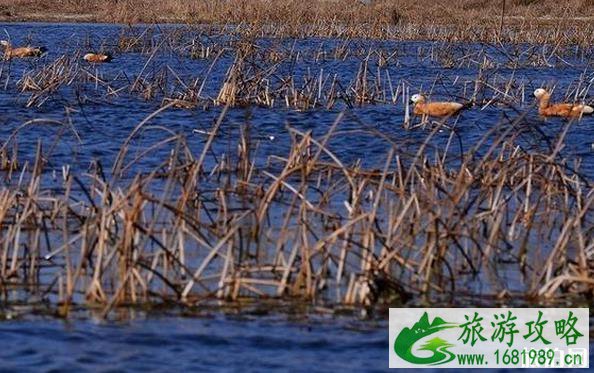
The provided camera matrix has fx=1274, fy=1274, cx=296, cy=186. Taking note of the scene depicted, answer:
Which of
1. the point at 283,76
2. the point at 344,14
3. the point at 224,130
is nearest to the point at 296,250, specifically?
the point at 224,130

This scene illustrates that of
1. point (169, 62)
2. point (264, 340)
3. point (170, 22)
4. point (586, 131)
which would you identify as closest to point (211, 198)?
point (264, 340)

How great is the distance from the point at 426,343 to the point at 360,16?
1249 inches

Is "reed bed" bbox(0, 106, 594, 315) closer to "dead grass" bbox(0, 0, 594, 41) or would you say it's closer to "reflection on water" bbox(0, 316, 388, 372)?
"reflection on water" bbox(0, 316, 388, 372)

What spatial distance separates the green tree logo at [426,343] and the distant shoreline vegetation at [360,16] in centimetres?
2066

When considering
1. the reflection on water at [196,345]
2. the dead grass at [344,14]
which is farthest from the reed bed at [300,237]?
the dead grass at [344,14]

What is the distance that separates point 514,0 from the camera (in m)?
46.0

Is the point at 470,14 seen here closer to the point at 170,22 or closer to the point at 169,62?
the point at 170,22

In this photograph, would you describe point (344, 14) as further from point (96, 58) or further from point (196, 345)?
point (196, 345)

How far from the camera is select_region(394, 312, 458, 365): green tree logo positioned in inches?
246

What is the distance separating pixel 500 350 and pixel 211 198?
3582 millimetres

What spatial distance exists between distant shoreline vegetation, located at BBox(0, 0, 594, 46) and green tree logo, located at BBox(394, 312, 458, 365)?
20664 mm

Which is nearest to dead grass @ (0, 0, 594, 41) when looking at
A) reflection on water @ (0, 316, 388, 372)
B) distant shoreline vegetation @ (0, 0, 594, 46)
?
distant shoreline vegetation @ (0, 0, 594, 46)

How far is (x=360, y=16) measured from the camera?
3759 cm

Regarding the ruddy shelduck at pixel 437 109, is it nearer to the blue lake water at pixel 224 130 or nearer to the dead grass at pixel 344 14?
the blue lake water at pixel 224 130
